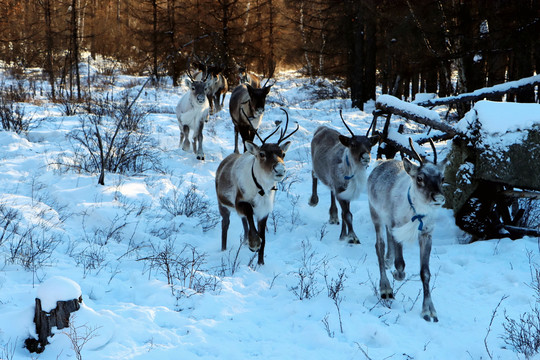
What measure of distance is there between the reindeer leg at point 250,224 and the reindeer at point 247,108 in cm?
451

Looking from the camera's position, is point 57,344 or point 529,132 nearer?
point 57,344

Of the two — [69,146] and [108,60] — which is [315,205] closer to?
[69,146]

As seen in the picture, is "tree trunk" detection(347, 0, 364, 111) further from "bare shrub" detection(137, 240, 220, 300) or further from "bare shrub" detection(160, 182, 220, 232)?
"bare shrub" detection(137, 240, 220, 300)

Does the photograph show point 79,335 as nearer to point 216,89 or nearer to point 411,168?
point 411,168

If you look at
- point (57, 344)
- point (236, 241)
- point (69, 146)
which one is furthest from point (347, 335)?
point (69, 146)

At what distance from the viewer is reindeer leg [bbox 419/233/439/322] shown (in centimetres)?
448

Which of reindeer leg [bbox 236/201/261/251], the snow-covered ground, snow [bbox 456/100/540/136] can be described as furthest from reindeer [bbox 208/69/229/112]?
snow [bbox 456/100/540/136]

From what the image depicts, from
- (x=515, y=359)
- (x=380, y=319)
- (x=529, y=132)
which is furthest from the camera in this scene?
(x=529, y=132)

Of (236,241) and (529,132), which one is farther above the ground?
(529,132)

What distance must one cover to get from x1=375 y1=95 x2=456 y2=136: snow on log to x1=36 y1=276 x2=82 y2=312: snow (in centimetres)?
524

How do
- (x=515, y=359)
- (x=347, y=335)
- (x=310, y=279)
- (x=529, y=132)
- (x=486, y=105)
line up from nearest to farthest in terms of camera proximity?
(x=515, y=359) < (x=347, y=335) < (x=310, y=279) < (x=529, y=132) < (x=486, y=105)

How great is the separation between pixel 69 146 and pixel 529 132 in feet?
27.3

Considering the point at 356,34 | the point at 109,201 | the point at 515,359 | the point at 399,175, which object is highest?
the point at 356,34

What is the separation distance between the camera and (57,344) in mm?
3400
